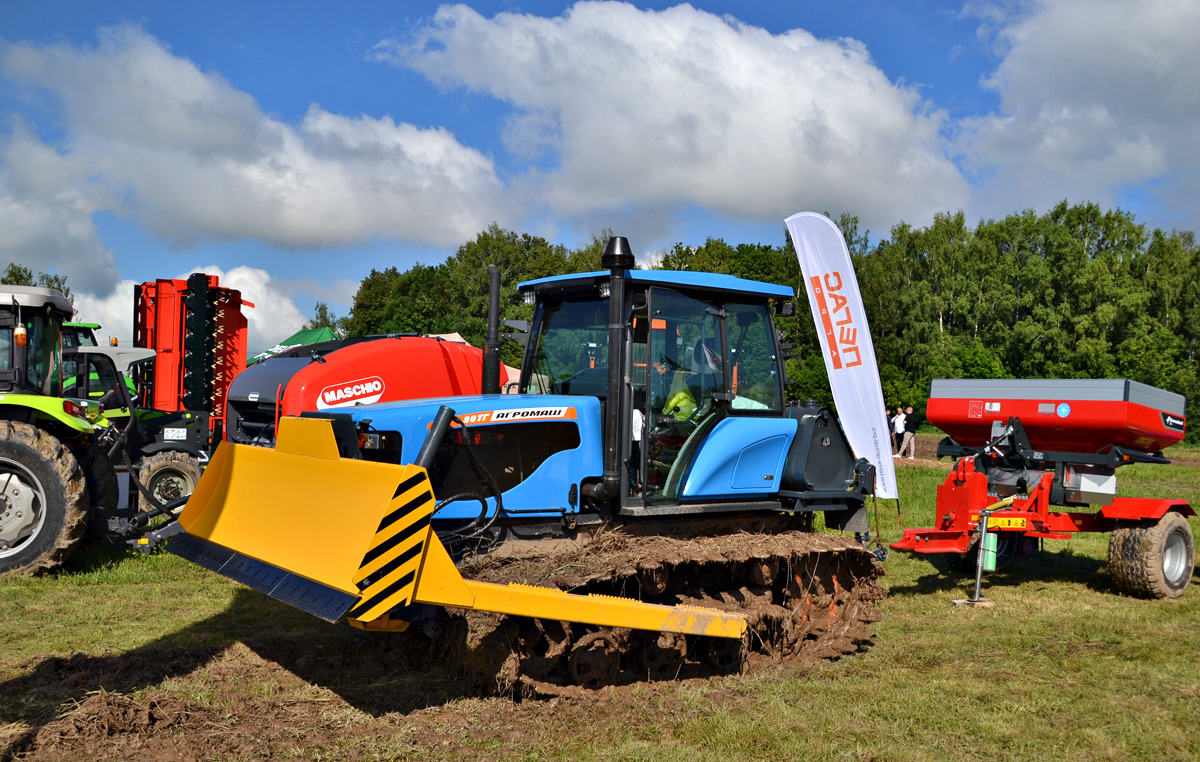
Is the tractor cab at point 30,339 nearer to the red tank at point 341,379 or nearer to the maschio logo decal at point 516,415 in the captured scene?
the red tank at point 341,379

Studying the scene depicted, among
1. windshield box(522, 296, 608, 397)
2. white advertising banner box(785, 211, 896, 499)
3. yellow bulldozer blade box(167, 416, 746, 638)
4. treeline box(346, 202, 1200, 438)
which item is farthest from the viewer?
treeline box(346, 202, 1200, 438)

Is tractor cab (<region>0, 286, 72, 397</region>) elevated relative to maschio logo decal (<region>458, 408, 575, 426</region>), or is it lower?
elevated

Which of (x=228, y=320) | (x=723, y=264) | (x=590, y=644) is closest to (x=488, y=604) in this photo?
(x=590, y=644)

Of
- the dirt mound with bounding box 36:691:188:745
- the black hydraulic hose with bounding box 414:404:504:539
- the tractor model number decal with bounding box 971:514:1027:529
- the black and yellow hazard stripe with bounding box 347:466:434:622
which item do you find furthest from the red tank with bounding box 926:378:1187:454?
the dirt mound with bounding box 36:691:188:745

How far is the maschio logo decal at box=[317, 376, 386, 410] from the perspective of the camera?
1043cm

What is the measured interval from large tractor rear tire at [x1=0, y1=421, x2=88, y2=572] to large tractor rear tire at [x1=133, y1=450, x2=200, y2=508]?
8.51 feet

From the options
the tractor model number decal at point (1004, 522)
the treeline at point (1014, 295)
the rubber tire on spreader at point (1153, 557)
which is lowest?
the rubber tire on spreader at point (1153, 557)

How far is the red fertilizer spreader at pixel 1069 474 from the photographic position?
8273mm

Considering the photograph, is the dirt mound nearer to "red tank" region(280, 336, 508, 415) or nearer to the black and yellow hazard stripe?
the black and yellow hazard stripe

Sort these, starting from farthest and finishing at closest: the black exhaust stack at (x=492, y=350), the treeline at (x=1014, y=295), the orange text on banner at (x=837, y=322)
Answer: the treeline at (x=1014, y=295) < the orange text on banner at (x=837, y=322) < the black exhaust stack at (x=492, y=350)

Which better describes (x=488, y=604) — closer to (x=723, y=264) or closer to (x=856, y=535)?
(x=856, y=535)

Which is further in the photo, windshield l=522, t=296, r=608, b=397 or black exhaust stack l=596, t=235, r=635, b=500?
windshield l=522, t=296, r=608, b=397

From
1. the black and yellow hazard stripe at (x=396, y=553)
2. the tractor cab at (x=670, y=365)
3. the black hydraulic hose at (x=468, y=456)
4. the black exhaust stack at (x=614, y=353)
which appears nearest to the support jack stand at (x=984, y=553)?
the tractor cab at (x=670, y=365)

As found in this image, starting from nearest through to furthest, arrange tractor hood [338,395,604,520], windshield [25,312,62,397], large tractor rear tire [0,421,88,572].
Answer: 1. tractor hood [338,395,604,520]
2. large tractor rear tire [0,421,88,572]
3. windshield [25,312,62,397]
